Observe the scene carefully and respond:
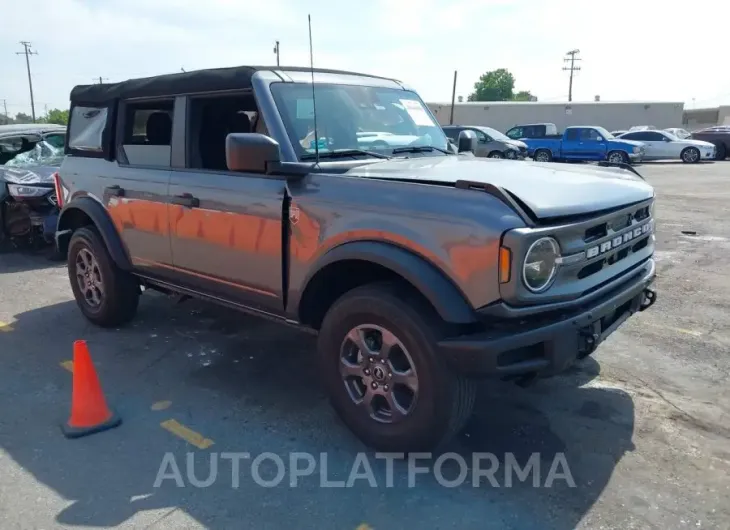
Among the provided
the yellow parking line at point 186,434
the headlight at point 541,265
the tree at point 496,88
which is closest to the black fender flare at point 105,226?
the yellow parking line at point 186,434

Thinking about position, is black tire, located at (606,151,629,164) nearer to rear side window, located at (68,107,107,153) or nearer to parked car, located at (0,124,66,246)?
parked car, located at (0,124,66,246)

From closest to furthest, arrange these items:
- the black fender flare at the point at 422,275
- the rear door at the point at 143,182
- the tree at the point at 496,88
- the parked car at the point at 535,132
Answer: the black fender flare at the point at 422,275 → the rear door at the point at 143,182 → the parked car at the point at 535,132 → the tree at the point at 496,88

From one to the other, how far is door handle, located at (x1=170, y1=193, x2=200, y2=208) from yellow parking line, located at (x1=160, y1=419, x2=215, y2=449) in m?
1.42

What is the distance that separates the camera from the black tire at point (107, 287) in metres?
5.27

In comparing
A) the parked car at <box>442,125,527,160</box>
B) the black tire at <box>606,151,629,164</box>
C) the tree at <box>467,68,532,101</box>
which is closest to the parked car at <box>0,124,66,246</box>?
the parked car at <box>442,125,527,160</box>

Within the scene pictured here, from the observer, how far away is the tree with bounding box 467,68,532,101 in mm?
105250

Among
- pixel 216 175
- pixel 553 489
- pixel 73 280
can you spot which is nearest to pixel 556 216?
pixel 553 489

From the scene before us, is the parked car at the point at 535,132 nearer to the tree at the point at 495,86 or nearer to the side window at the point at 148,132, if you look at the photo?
the side window at the point at 148,132

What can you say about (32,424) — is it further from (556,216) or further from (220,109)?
(556,216)

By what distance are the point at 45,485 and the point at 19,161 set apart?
293 inches

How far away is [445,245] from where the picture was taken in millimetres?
3000

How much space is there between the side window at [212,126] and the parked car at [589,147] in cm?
2154

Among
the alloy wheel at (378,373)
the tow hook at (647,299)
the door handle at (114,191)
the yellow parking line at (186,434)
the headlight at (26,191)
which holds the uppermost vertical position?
the door handle at (114,191)

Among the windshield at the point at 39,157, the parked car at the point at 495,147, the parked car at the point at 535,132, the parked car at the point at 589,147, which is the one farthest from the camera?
the parked car at the point at 535,132
